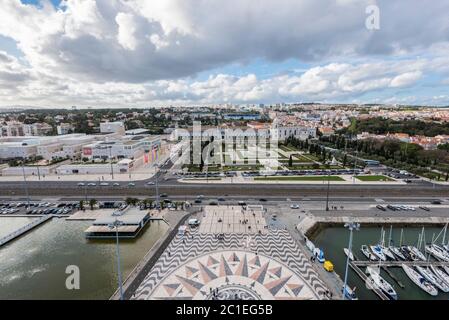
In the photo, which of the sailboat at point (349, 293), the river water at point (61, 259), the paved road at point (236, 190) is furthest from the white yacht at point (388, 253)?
the river water at point (61, 259)

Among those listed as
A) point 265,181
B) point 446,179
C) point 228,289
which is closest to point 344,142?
point 446,179

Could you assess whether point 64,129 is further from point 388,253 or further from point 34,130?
point 388,253

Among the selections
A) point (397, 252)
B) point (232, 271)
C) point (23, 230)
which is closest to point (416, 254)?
point (397, 252)

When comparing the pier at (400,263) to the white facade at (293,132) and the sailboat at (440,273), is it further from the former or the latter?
the white facade at (293,132)

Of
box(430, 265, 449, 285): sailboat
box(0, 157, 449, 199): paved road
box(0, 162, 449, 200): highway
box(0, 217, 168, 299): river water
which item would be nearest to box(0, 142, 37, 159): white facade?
box(0, 162, 449, 200): highway

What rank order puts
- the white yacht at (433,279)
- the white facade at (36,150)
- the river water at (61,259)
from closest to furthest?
1. the river water at (61,259)
2. the white yacht at (433,279)
3. the white facade at (36,150)

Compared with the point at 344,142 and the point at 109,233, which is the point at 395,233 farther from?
the point at 344,142

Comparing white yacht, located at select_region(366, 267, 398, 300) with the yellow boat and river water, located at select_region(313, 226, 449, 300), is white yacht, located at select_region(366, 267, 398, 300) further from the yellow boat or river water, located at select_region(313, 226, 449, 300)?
the yellow boat

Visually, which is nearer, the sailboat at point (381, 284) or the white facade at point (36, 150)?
the sailboat at point (381, 284)

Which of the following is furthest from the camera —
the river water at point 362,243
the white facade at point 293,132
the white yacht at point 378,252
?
the white facade at point 293,132
